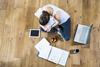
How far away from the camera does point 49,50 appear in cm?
227

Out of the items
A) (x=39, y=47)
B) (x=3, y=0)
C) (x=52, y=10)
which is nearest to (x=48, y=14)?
(x=52, y=10)

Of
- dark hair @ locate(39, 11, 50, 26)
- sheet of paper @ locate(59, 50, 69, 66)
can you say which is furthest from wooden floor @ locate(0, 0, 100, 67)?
dark hair @ locate(39, 11, 50, 26)

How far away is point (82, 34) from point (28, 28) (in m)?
0.59

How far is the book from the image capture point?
2.23 m

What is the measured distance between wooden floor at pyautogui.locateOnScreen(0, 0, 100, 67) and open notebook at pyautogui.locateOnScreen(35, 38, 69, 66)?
4 centimetres

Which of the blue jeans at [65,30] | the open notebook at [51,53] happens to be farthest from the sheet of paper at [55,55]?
the blue jeans at [65,30]

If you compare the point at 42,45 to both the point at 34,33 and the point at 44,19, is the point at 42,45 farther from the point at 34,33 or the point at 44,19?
the point at 44,19

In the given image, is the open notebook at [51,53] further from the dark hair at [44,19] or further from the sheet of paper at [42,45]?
the dark hair at [44,19]

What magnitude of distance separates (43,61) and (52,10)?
21.9 inches

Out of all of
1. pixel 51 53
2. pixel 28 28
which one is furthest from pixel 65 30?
pixel 28 28

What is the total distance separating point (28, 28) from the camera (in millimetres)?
2408

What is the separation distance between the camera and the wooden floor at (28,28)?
2.20m

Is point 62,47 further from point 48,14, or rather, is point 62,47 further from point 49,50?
point 48,14

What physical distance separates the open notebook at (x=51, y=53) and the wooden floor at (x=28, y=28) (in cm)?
4
